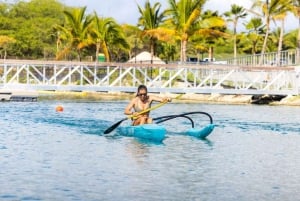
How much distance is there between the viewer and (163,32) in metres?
53.9

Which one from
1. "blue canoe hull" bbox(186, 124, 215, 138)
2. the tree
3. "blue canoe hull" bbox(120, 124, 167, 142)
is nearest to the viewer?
"blue canoe hull" bbox(120, 124, 167, 142)

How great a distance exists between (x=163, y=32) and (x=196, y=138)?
31.9 meters

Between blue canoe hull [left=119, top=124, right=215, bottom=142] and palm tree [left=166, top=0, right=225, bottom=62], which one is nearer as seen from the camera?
blue canoe hull [left=119, top=124, right=215, bottom=142]

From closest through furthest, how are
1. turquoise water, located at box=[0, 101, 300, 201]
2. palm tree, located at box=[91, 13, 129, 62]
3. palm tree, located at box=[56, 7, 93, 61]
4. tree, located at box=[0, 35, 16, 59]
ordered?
turquoise water, located at box=[0, 101, 300, 201], palm tree, located at box=[56, 7, 93, 61], palm tree, located at box=[91, 13, 129, 62], tree, located at box=[0, 35, 16, 59]

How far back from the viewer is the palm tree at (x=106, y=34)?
62.2m

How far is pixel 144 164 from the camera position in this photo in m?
16.7

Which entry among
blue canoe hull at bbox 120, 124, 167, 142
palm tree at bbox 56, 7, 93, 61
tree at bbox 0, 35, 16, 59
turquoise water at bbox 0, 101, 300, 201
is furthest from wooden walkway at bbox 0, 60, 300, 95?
tree at bbox 0, 35, 16, 59

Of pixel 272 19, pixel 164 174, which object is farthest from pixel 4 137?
pixel 272 19

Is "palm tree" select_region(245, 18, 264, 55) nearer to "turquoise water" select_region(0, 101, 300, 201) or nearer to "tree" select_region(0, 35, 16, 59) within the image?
"tree" select_region(0, 35, 16, 59)

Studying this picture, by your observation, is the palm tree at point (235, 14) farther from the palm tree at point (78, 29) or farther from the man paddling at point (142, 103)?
the man paddling at point (142, 103)

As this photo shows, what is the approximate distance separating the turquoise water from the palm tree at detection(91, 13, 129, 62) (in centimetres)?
3363

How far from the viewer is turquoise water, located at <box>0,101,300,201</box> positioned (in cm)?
1298

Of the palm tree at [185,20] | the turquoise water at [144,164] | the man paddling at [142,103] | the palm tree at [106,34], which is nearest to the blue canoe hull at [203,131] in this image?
the turquoise water at [144,164]

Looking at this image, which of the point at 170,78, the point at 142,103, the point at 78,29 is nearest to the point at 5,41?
the point at 78,29
